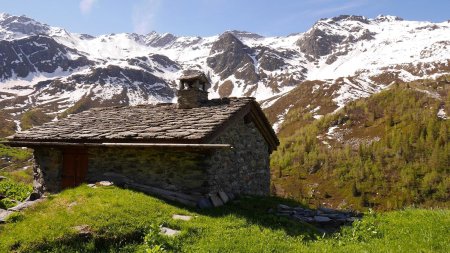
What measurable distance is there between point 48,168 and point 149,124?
6.30 metres

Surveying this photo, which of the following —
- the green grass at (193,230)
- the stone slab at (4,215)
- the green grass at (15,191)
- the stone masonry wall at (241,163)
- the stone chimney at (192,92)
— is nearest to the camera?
the green grass at (193,230)

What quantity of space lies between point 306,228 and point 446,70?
590ft

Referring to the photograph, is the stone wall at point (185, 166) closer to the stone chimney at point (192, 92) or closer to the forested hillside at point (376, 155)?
the stone chimney at point (192, 92)

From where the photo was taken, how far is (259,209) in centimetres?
1498

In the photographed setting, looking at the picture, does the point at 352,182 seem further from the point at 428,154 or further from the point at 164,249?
the point at 164,249

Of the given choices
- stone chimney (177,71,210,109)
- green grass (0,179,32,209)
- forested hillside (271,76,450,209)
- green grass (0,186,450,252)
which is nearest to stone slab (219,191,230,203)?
green grass (0,186,450,252)

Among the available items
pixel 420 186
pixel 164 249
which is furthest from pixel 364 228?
pixel 420 186

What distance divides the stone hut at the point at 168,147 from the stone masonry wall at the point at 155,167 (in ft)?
0.13

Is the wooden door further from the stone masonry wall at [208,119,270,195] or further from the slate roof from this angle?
the stone masonry wall at [208,119,270,195]

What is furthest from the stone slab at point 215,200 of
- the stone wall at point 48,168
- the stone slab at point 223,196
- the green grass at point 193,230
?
the stone wall at point 48,168

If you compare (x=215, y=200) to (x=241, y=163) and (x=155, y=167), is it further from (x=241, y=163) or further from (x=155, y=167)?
(x=241, y=163)

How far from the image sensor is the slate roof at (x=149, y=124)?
16.0m

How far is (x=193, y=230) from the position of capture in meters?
11.1

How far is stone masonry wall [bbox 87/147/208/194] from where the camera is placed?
15406 millimetres
